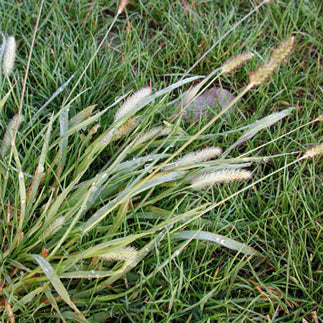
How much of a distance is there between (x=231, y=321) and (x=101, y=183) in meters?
0.71

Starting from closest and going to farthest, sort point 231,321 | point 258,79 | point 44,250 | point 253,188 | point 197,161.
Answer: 1. point 258,79
2. point 44,250
3. point 231,321
4. point 197,161
5. point 253,188

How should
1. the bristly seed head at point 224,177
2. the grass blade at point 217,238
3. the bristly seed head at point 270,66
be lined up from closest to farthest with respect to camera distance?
the bristly seed head at point 270,66 → the bristly seed head at point 224,177 → the grass blade at point 217,238

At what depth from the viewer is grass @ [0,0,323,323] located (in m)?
1.65

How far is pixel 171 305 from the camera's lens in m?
1.62

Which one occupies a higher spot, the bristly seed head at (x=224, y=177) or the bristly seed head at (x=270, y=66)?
the bristly seed head at (x=270, y=66)

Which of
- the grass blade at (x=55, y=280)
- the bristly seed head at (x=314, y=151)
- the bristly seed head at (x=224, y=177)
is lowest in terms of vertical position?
the grass blade at (x=55, y=280)

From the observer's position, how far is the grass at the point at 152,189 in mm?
1651

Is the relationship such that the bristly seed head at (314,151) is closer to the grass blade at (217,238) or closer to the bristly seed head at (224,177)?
the bristly seed head at (224,177)

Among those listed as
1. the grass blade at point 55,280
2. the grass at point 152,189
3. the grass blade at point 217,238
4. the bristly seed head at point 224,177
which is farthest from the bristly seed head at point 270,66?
the grass blade at point 55,280

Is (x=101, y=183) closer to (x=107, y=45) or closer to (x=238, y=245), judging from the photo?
(x=238, y=245)

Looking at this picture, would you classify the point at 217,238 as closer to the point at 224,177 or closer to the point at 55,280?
the point at 224,177

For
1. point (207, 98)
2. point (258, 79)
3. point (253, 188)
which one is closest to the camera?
point (258, 79)

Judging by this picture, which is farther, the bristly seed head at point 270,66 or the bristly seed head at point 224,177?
the bristly seed head at point 224,177

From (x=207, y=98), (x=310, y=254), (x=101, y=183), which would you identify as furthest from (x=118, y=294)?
(x=207, y=98)
